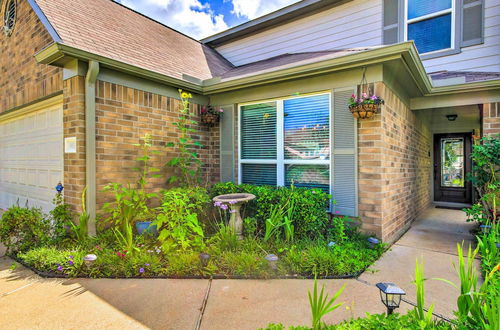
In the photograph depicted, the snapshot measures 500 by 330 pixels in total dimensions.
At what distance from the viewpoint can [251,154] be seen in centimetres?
503

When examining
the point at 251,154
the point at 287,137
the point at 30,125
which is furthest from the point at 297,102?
the point at 30,125

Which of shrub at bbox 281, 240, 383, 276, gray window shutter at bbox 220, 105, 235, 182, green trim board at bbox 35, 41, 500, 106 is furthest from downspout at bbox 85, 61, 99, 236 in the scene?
shrub at bbox 281, 240, 383, 276

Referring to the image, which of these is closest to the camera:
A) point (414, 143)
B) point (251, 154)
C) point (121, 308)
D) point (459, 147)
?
point (121, 308)

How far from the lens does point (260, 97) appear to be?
189 inches

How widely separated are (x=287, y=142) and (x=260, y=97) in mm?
940

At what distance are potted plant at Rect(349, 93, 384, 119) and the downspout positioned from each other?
11.3ft

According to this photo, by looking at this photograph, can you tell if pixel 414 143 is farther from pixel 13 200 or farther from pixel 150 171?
pixel 13 200

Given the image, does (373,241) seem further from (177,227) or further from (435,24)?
(435,24)

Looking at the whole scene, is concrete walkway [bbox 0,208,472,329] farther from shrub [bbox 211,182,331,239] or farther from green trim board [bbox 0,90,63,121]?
green trim board [bbox 0,90,63,121]

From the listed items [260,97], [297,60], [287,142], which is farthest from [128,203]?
[297,60]

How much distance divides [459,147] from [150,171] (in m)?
8.36

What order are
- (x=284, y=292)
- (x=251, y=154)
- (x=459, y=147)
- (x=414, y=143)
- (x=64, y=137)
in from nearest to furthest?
(x=284, y=292)
(x=64, y=137)
(x=251, y=154)
(x=414, y=143)
(x=459, y=147)

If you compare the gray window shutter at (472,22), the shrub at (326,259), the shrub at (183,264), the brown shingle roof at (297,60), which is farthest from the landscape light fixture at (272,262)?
the gray window shutter at (472,22)

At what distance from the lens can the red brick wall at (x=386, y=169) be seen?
12.3 ft
